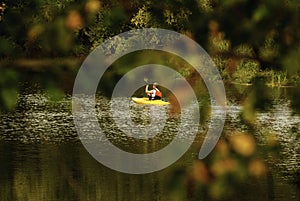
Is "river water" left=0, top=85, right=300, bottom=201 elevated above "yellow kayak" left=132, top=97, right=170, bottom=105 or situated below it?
below

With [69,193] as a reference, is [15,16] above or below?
above

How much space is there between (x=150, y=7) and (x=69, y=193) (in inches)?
607

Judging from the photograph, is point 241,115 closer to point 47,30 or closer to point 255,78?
point 255,78

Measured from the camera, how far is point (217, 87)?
2.36 metres

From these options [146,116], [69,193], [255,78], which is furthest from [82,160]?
[255,78]

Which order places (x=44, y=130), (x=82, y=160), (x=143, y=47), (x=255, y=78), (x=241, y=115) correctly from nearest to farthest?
1. (x=143, y=47)
2. (x=241, y=115)
3. (x=255, y=78)
4. (x=82, y=160)
5. (x=44, y=130)

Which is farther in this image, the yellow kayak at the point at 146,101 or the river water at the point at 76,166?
the yellow kayak at the point at 146,101

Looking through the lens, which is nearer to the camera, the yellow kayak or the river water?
the river water

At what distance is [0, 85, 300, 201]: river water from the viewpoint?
1738cm

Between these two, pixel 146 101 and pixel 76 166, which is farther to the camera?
pixel 146 101

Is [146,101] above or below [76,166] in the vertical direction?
above

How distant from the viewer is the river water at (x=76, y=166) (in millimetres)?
17375

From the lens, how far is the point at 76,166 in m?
19.5

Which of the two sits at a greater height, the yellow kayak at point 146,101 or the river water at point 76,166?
the yellow kayak at point 146,101
